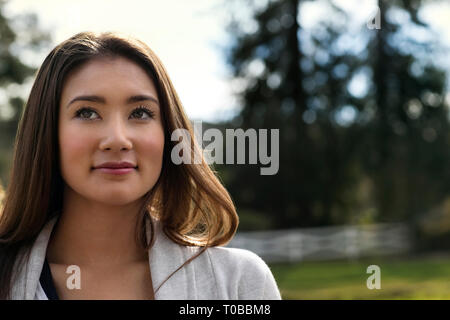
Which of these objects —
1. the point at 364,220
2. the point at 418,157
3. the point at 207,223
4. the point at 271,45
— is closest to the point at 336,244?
the point at 364,220

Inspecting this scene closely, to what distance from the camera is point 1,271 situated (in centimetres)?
177

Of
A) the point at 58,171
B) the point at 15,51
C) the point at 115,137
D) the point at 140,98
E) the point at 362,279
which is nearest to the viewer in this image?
the point at 115,137

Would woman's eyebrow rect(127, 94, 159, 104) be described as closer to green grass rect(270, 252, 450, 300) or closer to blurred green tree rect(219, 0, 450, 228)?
green grass rect(270, 252, 450, 300)

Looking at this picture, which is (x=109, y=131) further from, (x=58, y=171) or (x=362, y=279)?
(x=362, y=279)

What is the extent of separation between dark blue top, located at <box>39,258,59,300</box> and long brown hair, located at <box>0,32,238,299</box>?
0.31 ft

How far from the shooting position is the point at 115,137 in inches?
65.4

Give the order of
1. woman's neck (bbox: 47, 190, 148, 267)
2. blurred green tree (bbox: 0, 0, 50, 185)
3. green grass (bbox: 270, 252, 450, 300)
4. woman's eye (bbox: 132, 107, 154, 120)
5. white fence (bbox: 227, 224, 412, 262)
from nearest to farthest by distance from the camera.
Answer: woman's eye (bbox: 132, 107, 154, 120), woman's neck (bbox: 47, 190, 148, 267), green grass (bbox: 270, 252, 450, 300), white fence (bbox: 227, 224, 412, 262), blurred green tree (bbox: 0, 0, 50, 185)

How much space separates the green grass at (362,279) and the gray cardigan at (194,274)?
6015 millimetres

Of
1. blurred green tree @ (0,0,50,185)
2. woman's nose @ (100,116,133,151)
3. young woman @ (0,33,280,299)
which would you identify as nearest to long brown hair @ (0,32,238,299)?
young woman @ (0,33,280,299)

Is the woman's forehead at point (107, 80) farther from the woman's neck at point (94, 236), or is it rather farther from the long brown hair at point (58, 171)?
the woman's neck at point (94, 236)

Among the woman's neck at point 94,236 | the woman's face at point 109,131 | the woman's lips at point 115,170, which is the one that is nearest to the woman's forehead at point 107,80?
the woman's face at point 109,131

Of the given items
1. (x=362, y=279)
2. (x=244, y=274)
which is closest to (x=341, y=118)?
(x=362, y=279)

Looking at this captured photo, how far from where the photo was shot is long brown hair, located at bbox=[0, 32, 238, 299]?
1.79 metres

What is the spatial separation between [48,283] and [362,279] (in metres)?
8.97
